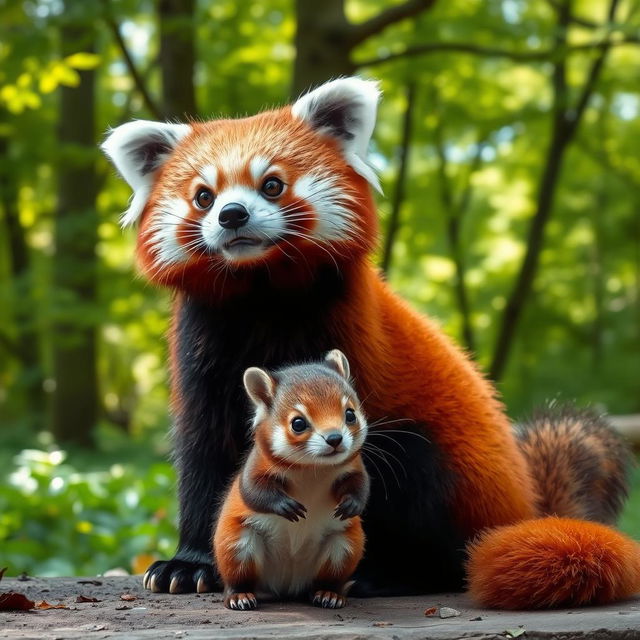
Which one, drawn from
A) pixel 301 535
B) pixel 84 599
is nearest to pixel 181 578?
pixel 84 599

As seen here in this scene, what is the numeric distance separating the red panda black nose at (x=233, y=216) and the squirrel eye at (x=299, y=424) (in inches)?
28.9

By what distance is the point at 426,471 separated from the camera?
385cm

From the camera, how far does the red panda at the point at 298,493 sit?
3178mm

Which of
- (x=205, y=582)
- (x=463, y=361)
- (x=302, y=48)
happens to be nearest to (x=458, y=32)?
(x=302, y=48)

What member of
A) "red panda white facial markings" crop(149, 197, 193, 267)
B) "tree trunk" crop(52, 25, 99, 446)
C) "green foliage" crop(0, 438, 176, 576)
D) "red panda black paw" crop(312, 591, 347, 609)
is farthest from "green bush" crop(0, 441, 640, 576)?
"tree trunk" crop(52, 25, 99, 446)

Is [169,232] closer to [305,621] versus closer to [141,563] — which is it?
[305,621]

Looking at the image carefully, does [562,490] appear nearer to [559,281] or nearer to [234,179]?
[234,179]

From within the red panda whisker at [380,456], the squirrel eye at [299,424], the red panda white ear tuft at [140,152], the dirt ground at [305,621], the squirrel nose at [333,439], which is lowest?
the dirt ground at [305,621]

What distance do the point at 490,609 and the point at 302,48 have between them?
5.77 meters

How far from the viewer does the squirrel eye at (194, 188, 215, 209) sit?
3.59 m

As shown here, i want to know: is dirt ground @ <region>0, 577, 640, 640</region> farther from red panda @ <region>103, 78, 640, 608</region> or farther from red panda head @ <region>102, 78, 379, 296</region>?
red panda head @ <region>102, 78, 379, 296</region>

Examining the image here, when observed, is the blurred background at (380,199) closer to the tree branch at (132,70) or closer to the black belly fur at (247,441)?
the tree branch at (132,70)

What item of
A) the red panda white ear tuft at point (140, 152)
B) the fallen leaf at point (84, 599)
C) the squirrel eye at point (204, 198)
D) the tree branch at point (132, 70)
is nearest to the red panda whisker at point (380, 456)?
the squirrel eye at point (204, 198)

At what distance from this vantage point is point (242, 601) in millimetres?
3373
